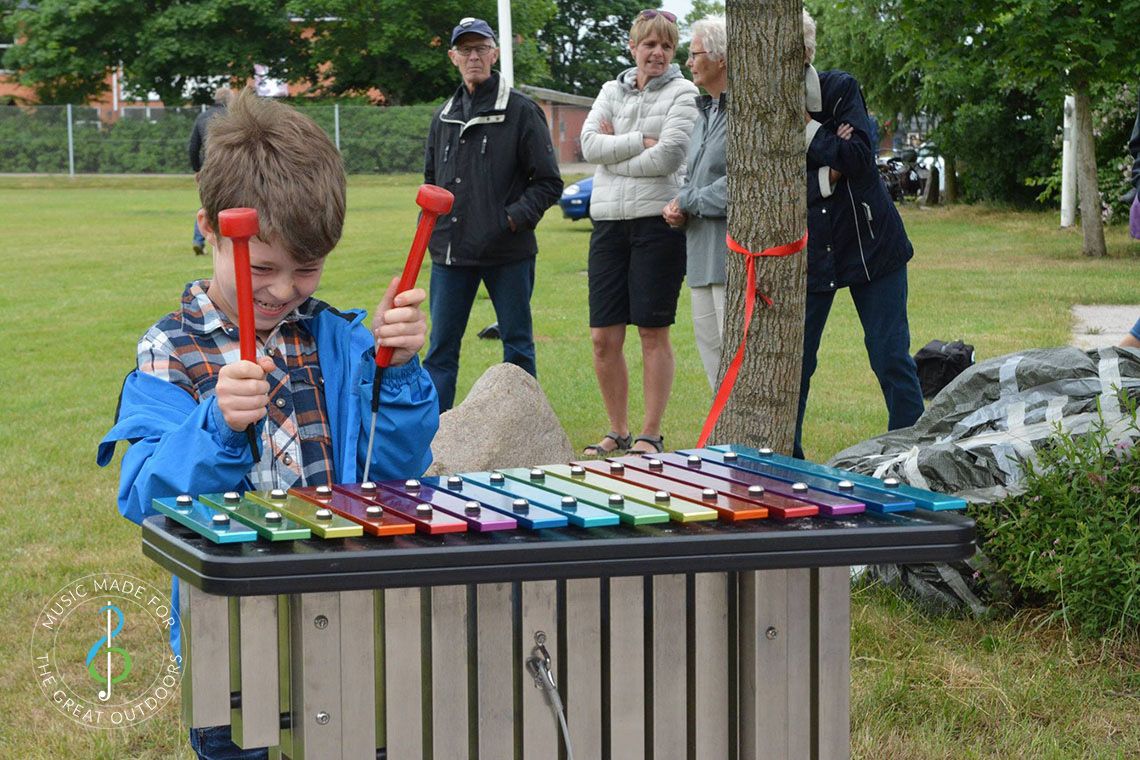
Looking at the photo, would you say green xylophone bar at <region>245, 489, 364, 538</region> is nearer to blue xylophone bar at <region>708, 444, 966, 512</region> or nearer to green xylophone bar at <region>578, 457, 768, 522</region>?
green xylophone bar at <region>578, 457, 768, 522</region>

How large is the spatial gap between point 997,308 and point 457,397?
6595 mm

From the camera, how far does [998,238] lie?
73.4ft

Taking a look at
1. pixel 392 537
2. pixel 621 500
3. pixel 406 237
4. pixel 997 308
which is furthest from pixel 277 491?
pixel 406 237

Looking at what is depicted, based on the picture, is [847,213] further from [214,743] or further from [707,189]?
[214,743]

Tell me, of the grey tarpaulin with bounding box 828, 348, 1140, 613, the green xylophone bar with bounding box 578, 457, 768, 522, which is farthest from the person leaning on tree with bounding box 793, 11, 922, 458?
the green xylophone bar with bounding box 578, 457, 768, 522

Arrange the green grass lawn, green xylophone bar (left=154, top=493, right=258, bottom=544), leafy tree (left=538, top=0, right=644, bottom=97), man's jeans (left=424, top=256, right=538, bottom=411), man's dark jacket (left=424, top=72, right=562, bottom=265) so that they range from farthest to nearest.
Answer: leafy tree (left=538, top=0, right=644, bottom=97)
man's jeans (left=424, top=256, right=538, bottom=411)
man's dark jacket (left=424, top=72, right=562, bottom=265)
the green grass lawn
green xylophone bar (left=154, top=493, right=258, bottom=544)

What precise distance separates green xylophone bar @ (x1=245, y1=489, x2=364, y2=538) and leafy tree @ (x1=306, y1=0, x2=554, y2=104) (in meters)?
48.3

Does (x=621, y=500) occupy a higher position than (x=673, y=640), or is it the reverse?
(x=621, y=500)

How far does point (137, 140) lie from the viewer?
128 ft

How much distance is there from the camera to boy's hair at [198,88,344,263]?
2.69 m

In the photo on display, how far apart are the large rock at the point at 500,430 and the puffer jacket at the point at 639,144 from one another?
1084 mm

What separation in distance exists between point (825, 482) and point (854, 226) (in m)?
3.88

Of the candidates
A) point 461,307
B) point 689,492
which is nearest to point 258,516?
point 689,492

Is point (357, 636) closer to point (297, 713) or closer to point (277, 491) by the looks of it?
point (297, 713)
